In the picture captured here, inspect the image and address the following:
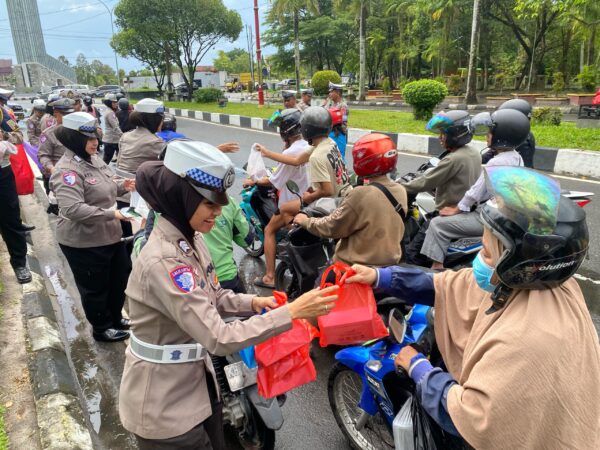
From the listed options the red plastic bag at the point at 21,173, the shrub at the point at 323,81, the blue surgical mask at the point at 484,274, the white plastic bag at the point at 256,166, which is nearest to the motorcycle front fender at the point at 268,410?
the blue surgical mask at the point at 484,274

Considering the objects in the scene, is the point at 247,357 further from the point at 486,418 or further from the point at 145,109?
the point at 145,109

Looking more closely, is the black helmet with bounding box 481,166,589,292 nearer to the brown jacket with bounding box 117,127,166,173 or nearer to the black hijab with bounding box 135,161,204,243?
the black hijab with bounding box 135,161,204,243

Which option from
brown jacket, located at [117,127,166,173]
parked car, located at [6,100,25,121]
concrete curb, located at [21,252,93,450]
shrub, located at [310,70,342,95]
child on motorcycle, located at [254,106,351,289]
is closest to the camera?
concrete curb, located at [21,252,93,450]

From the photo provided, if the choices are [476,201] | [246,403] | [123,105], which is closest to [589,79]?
[123,105]

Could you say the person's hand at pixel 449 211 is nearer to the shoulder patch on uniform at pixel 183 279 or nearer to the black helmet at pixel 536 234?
the black helmet at pixel 536 234

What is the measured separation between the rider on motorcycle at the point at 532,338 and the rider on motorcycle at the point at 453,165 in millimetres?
2373

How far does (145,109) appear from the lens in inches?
174

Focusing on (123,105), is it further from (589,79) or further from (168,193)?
(589,79)

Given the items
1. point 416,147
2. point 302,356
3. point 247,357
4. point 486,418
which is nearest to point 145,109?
point 247,357

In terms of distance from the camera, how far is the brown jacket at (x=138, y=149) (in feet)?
14.3

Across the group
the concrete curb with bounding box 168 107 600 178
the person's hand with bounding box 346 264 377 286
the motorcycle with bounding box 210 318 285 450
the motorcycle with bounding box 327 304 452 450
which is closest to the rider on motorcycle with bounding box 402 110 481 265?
the motorcycle with bounding box 327 304 452 450

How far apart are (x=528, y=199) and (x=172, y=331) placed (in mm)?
1270

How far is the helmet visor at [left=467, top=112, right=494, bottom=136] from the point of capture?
364 centimetres

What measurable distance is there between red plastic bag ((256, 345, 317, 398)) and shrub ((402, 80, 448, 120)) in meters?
12.4
